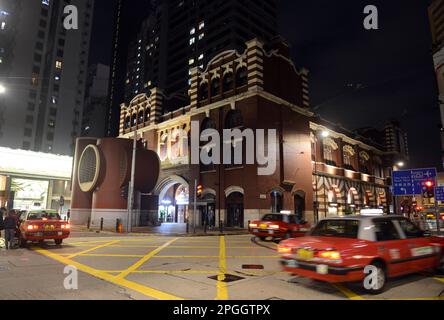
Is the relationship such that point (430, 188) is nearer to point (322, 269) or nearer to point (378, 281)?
point (378, 281)

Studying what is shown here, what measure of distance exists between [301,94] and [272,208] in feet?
47.1

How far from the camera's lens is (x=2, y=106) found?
68.2 meters

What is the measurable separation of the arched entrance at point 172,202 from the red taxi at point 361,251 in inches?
1203

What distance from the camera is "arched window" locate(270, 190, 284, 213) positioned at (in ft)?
95.9

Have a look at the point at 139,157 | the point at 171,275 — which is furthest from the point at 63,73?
the point at 171,275

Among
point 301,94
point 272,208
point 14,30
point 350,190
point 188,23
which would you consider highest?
point 188,23

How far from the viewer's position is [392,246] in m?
6.84

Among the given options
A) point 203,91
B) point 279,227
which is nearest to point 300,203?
point 203,91

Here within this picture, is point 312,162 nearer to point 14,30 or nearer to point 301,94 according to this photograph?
point 301,94

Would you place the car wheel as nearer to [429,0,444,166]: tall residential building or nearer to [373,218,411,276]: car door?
[373,218,411,276]: car door

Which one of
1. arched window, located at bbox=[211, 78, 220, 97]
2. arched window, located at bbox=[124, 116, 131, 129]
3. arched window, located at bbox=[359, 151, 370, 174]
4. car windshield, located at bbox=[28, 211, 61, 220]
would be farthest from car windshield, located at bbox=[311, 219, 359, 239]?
arched window, located at bbox=[359, 151, 370, 174]

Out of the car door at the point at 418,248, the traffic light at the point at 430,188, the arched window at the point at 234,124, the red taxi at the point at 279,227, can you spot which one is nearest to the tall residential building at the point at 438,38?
the traffic light at the point at 430,188

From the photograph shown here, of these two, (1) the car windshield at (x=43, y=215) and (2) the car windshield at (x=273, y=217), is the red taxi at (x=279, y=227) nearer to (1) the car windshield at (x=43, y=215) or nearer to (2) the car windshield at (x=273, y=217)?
(2) the car windshield at (x=273, y=217)

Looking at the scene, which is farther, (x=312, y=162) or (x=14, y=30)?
(x=14, y=30)
